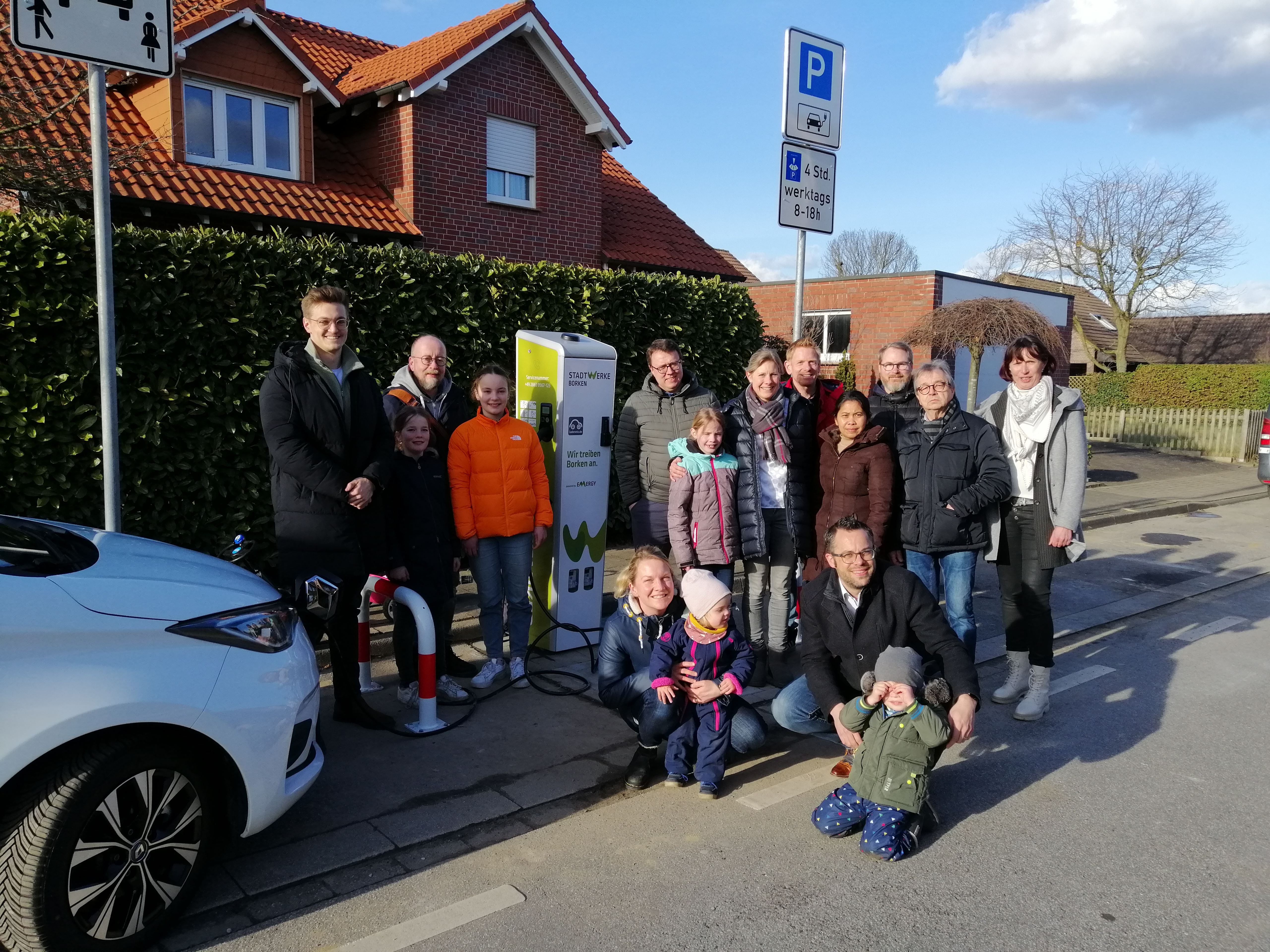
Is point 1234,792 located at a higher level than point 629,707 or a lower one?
lower

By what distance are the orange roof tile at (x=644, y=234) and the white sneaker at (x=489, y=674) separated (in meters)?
11.4

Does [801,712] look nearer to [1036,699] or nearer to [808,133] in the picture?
[1036,699]

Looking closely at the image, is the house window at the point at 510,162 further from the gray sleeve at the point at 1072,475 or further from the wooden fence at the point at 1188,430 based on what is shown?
the wooden fence at the point at 1188,430

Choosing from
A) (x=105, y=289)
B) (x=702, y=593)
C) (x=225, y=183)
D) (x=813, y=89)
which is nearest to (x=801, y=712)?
(x=702, y=593)

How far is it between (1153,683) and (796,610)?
7.48 feet

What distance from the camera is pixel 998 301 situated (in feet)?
47.7

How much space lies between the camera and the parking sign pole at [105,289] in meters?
3.91

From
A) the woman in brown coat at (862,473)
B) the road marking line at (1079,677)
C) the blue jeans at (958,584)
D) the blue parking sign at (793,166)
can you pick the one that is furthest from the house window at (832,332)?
the blue jeans at (958,584)

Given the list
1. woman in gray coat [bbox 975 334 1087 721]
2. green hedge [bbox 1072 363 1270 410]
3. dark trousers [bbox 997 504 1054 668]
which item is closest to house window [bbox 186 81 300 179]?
woman in gray coat [bbox 975 334 1087 721]

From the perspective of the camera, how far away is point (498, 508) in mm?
5203

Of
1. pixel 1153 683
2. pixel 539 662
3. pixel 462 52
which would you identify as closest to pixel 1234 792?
pixel 1153 683

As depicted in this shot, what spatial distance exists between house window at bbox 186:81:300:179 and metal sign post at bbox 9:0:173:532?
9500 mm

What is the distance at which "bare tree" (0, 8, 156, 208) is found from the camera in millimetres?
7527

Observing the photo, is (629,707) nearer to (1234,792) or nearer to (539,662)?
(539,662)
